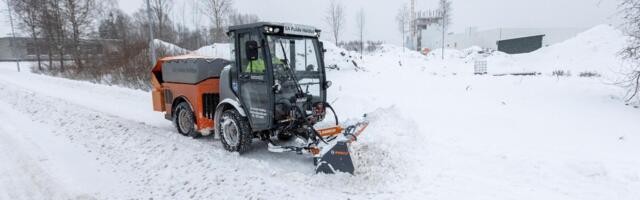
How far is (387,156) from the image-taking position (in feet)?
15.5

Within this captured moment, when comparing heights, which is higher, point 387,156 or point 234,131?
point 234,131

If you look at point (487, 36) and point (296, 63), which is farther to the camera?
point (487, 36)

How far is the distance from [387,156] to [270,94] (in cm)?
184

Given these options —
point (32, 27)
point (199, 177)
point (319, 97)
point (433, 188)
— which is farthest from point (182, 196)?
point (32, 27)

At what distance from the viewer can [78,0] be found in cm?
2736

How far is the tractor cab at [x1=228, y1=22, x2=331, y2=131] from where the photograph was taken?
5.11m

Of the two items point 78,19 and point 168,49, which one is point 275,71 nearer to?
point 168,49

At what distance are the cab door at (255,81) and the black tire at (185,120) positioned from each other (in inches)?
63.2

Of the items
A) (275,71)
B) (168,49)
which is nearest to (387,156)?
(275,71)

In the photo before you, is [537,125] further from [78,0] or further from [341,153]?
[78,0]

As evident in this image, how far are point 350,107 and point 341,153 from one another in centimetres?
527

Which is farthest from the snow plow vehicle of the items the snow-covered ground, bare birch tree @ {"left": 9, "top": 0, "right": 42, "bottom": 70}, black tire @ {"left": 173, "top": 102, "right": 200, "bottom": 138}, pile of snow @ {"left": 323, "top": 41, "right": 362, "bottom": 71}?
bare birch tree @ {"left": 9, "top": 0, "right": 42, "bottom": 70}

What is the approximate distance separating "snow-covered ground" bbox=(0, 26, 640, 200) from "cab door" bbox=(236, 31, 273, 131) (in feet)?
2.19

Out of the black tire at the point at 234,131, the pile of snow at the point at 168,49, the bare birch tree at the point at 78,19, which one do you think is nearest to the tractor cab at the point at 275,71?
the black tire at the point at 234,131
